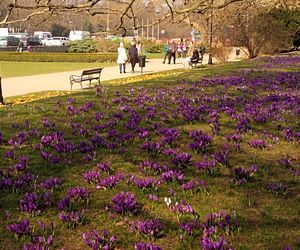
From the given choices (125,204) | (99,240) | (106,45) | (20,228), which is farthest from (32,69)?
(99,240)

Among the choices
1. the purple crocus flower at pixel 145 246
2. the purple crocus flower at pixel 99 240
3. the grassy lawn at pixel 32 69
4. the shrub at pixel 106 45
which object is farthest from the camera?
the shrub at pixel 106 45

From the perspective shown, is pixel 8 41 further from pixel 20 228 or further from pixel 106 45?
pixel 20 228

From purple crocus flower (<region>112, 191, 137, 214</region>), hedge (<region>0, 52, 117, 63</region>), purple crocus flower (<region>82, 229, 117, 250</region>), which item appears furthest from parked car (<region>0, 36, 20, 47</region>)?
purple crocus flower (<region>82, 229, 117, 250</region>)

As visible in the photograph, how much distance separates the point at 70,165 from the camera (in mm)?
6348

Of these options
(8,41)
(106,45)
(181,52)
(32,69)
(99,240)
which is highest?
(8,41)

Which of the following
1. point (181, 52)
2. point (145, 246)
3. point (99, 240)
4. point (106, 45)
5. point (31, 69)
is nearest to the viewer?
point (145, 246)

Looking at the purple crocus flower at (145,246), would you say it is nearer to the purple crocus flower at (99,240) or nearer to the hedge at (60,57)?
the purple crocus flower at (99,240)

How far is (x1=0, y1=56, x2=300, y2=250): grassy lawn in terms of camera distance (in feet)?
14.0

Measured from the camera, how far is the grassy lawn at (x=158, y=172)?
4281mm

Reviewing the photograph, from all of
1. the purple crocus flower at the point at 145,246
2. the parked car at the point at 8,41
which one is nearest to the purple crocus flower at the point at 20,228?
the purple crocus flower at the point at 145,246

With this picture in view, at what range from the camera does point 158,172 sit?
19.5 ft

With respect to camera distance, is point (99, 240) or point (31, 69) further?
point (31, 69)

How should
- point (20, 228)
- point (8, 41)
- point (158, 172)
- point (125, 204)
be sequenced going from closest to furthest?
point (20, 228) → point (125, 204) → point (158, 172) → point (8, 41)

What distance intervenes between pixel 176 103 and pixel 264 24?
1325 inches
